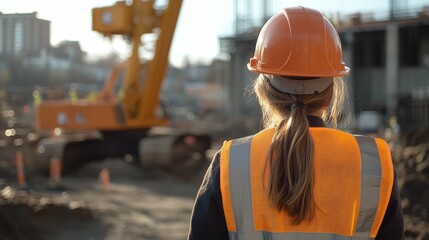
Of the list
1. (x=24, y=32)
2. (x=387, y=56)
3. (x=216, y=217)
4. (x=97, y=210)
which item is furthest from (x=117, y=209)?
(x=387, y=56)

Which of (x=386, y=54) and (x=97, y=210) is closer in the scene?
(x=97, y=210)

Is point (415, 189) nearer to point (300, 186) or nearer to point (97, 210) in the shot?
point (97, 210)

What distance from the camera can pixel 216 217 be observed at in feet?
6.22

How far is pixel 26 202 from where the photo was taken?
8.39 m

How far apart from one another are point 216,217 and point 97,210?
25.9ft

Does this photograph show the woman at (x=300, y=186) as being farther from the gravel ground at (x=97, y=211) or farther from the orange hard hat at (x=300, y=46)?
the gravel ground at (x=97, y=211)

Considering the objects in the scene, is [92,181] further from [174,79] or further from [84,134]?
[174,79]

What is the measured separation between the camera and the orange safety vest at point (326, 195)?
1.85 metres

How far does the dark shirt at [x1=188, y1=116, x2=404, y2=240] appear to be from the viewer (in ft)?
6.21

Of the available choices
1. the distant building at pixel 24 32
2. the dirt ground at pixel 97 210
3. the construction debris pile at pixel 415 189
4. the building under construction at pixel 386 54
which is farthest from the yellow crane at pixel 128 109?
the building under construction at pixel 386 54

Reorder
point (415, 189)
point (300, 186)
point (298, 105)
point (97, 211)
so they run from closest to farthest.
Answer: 1. point (300, 186)
2. point (298, 105)
3. point (415, 189)
4. point (97, 211)

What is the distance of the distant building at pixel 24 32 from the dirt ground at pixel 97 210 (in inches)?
87.9

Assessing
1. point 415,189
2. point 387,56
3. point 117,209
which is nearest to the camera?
point 415,189

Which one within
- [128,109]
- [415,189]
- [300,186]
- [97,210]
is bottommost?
[97,210]
